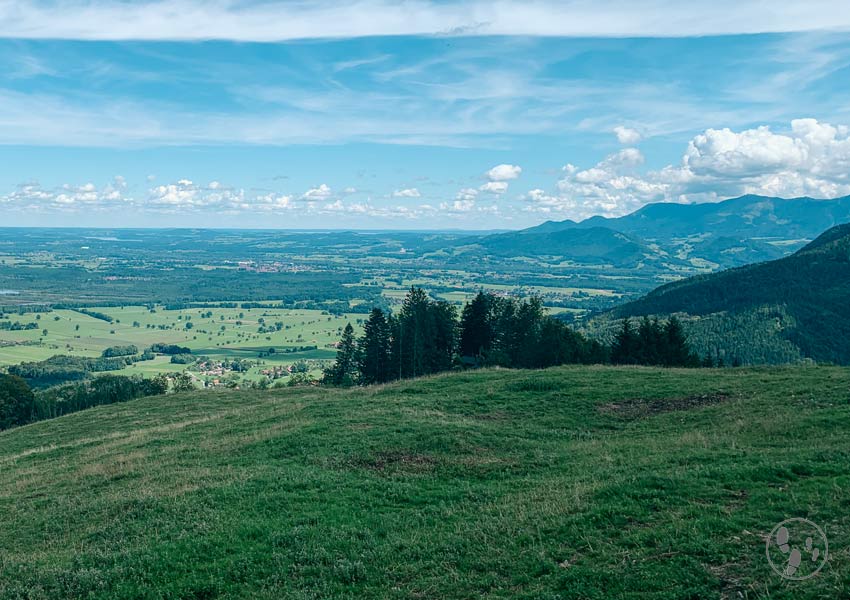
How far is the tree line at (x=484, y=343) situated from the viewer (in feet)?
210

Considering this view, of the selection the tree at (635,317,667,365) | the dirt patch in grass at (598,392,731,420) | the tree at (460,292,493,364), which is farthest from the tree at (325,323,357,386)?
the dirt patch in grass at (598,392,731,420)

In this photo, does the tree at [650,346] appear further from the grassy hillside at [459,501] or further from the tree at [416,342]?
the grassy hillside at [459,501]

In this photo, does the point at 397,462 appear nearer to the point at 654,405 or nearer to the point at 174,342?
the point at 654,405

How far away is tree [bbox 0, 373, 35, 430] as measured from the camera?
67625 mm

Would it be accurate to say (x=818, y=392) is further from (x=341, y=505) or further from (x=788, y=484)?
(x=341, y=505)

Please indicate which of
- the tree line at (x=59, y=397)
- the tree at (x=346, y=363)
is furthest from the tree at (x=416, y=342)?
the tree line at (x=59, y=397)

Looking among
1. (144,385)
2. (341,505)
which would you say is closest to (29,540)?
(341,505)

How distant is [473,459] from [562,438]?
238 inches

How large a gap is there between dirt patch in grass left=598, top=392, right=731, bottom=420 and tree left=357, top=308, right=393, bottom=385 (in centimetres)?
4173

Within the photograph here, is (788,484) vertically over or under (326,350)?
over

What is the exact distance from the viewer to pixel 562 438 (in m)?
27.4

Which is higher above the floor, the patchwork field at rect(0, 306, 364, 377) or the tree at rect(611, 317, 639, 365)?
the tree at rect(611, 317, 639, 365)

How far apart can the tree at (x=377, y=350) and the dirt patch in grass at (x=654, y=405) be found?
41.7 m

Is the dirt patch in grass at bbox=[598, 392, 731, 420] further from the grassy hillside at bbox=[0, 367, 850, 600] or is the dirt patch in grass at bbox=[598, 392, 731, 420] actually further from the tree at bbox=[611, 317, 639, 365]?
the tree at bbox=[611, 317, 639, 365]
